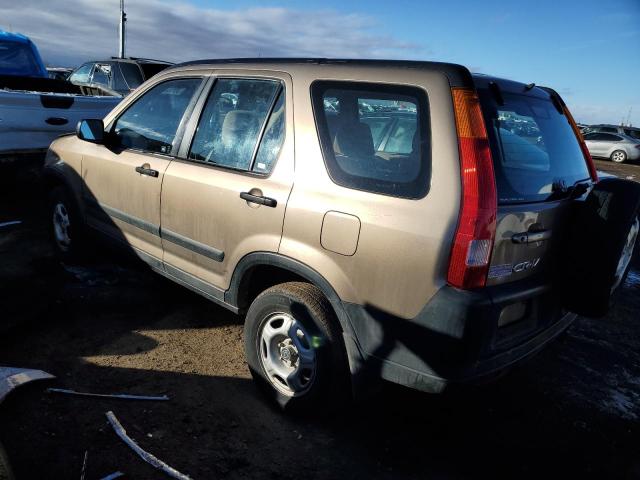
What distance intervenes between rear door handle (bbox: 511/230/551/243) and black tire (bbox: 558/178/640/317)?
0.20 meters

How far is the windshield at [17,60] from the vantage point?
7.99m

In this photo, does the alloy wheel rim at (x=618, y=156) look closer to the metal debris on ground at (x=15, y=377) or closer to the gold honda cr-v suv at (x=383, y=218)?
the gold honda cr-v suv at (x=383, y=218)

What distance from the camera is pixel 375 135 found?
247cm

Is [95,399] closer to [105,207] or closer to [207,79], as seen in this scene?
[105,207]

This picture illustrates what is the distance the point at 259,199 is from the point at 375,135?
0.71 meters

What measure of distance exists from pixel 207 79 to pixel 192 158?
1.75ft

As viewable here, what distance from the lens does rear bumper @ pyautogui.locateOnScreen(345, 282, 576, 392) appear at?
2.05 metres

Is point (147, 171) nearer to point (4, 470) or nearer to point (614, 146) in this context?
point (4, 470)

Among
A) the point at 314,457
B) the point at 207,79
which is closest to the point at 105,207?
the point at 207,79

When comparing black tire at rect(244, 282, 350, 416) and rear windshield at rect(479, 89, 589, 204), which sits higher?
rear windshield at rect(479, 89, 589, 204)

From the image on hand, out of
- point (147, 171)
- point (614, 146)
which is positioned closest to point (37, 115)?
point (147, 171)

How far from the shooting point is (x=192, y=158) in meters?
3.18

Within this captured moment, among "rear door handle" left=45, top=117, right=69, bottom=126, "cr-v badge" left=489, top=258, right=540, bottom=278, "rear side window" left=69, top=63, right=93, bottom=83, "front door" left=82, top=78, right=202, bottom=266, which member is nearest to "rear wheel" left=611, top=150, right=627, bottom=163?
"rear side window" left=69, top=63, right=93, bottom=83

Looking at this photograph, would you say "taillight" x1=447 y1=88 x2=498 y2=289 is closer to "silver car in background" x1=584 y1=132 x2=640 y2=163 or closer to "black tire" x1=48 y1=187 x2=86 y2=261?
"black tire" x1=48 y1=187 x2=86 y2=261
